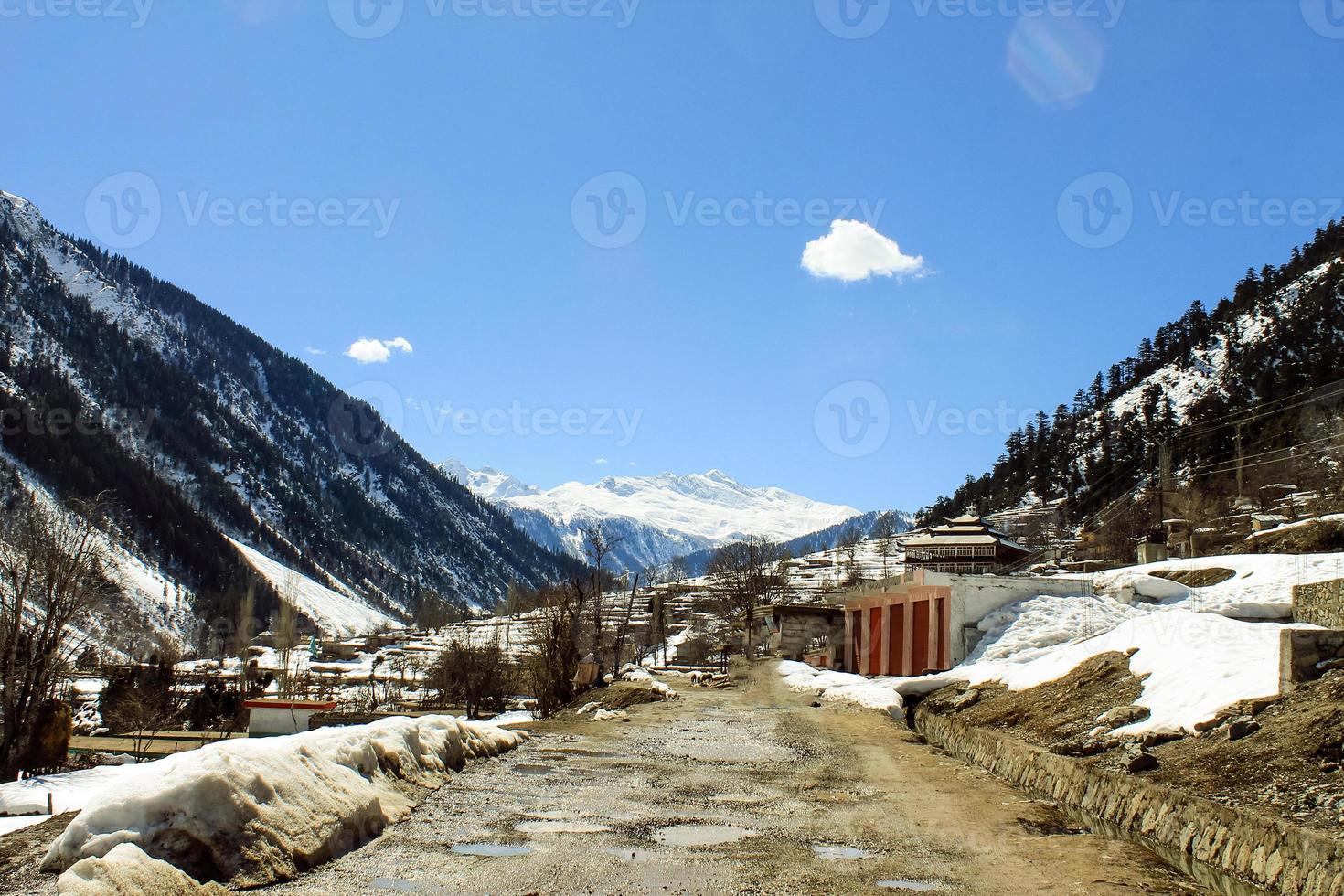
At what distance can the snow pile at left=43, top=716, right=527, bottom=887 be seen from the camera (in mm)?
6559

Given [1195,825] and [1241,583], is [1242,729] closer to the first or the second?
[1195,825]

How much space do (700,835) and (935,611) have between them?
2559cm

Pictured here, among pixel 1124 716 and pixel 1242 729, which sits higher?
pixel 1242 729

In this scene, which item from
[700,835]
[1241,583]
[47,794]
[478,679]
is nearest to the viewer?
[700,835]

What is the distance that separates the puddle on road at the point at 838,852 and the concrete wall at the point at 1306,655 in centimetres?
582

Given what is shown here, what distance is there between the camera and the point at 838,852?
338 inches

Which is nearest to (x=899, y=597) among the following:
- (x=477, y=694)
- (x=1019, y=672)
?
(x=1019, y=672)

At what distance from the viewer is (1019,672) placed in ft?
70.8

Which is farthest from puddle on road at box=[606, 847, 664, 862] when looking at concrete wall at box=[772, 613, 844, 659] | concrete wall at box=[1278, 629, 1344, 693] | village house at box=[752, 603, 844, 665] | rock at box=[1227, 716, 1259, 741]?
concrete wall at box=[772, 613, 844, 659]

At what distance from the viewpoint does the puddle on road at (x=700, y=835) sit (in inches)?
348

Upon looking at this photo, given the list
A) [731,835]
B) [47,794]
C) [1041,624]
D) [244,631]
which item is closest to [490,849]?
[731,835]

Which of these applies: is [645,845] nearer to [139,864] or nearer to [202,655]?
[139,864]

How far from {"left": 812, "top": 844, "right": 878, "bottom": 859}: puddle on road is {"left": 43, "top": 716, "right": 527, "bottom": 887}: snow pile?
4062 millimetres

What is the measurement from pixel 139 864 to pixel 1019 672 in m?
19.5
